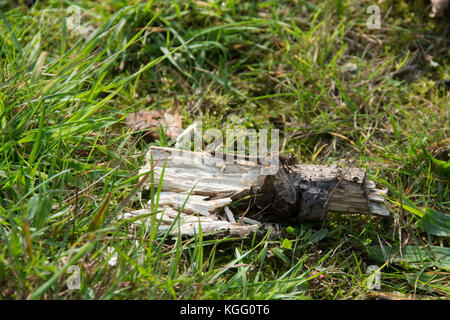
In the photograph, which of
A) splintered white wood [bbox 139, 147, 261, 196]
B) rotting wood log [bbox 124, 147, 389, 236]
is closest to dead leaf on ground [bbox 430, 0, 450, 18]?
rotting wood log [bbox 124, 147, 389, 236]

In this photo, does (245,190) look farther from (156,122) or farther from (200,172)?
(156,122)

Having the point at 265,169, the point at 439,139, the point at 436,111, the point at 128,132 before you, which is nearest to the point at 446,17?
the point at 436,111

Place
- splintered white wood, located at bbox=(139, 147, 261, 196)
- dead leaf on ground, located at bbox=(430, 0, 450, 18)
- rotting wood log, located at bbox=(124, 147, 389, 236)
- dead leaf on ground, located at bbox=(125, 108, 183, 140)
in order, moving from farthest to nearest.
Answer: dead leaf on ground, located at bbox=(430, 0, 450, 18)
dead leaf on ground, located at bbox=(125, 108, 183, 140)
splintered white wood, located at bbox=(139, 147, 261, 196)
rotting wood log, located at bbox=(124, 147, 389, 236)

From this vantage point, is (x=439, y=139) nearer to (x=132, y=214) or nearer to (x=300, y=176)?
(x=300, y=176)


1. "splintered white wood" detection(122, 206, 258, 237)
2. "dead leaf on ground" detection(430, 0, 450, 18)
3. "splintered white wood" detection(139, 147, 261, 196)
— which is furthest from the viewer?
"dead leaf on ground" detection(430, 0, 450, 18)

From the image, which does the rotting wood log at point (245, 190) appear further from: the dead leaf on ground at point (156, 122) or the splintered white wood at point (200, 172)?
the dead leaf on ground at point (156, 122)

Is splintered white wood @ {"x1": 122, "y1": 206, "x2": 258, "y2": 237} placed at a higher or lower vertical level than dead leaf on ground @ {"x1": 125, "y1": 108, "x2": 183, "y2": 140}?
lower

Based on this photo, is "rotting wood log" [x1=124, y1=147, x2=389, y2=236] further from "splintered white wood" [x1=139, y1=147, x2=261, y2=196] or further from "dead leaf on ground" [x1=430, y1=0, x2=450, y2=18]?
"dead leaf on ground" [x1=430, y1=0, x2=450, y2=18]

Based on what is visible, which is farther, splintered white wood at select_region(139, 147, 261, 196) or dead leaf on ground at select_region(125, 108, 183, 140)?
dead leaf on ground at select_region(125, 108, 183, 140)
